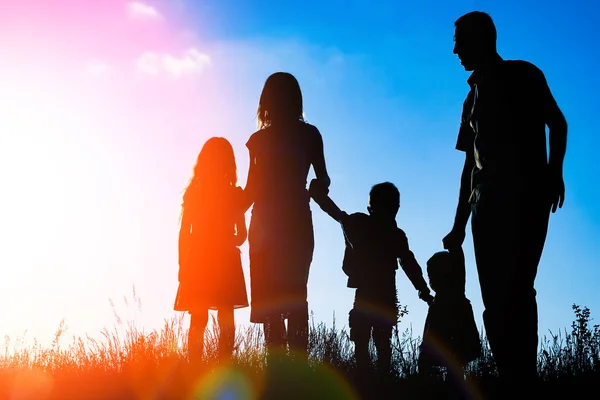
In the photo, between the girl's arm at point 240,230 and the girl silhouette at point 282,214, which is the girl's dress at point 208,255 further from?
the girl silhouette at point 282,214

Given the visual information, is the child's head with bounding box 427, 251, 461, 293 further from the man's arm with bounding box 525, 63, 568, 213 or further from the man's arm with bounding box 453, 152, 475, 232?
the man's arm with bounding box 525, 63, 568, 213

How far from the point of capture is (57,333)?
7773 mm

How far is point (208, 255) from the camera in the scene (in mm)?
7078

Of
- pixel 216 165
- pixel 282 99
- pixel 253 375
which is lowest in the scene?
pixel 253 375

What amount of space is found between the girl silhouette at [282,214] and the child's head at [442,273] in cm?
105

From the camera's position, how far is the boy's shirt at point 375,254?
21.3ft

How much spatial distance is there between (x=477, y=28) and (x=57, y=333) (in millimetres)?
5780

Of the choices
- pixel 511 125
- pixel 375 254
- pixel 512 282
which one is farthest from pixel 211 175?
pixel 512 282

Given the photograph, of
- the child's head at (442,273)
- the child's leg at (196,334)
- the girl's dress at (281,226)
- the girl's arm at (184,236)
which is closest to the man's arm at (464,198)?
the child's head at (442,273)

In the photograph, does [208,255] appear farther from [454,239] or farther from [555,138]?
[555,138]

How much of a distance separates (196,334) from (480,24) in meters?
4.23

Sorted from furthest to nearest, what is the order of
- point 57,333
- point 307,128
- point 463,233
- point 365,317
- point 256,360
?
point 57,333 < point 365,317 < point 307,128 < point 256,360 < point 463,233

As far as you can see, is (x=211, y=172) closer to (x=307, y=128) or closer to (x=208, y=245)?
(x=208, y=245)

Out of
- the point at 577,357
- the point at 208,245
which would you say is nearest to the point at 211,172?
the point at 208,245
